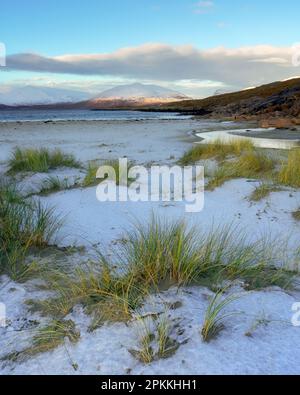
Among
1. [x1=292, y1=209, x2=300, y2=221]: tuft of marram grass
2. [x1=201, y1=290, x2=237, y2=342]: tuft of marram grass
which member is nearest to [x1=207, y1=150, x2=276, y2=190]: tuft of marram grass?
[x1=292, y1=209, x2=300, y2=221]: tuft of marram grass

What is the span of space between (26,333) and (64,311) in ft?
0.84

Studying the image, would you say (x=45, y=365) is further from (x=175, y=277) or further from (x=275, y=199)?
(x=275, y=199)

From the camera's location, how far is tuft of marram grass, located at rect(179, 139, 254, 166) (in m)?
8.41

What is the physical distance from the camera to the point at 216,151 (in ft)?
28.7

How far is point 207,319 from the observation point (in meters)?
2.14

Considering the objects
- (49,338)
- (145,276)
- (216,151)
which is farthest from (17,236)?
(216,151)

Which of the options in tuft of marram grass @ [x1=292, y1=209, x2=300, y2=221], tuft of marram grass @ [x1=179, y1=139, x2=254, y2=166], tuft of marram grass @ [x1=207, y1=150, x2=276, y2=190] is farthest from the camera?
tuft of marram grass @ [x1=179, y1=139, x2=254, y2=166]

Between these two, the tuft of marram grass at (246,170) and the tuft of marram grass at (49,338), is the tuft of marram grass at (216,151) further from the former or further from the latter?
the tuft of marram grass at (49,338)

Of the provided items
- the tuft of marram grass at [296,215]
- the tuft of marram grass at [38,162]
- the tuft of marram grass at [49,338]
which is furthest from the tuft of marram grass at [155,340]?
the tuft of marram grass at [38,162]

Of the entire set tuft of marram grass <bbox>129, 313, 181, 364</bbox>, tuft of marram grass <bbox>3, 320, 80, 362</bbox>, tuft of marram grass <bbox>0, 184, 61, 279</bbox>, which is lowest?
tuft of marram grass <bbox>3, 320, 80, 362</bbox>

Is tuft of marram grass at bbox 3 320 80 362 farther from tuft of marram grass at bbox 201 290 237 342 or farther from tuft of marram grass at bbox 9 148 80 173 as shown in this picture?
tuft of marram grass at bbox 9 148 80 173

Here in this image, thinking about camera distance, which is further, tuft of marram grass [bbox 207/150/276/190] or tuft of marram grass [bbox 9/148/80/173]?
tuft of marram grass [bbox 9/148/80/173]

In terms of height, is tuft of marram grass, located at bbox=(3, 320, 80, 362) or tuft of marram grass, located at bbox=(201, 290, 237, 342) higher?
tuft of marram grass, located at bbox=(201, 290, 237, 342)
